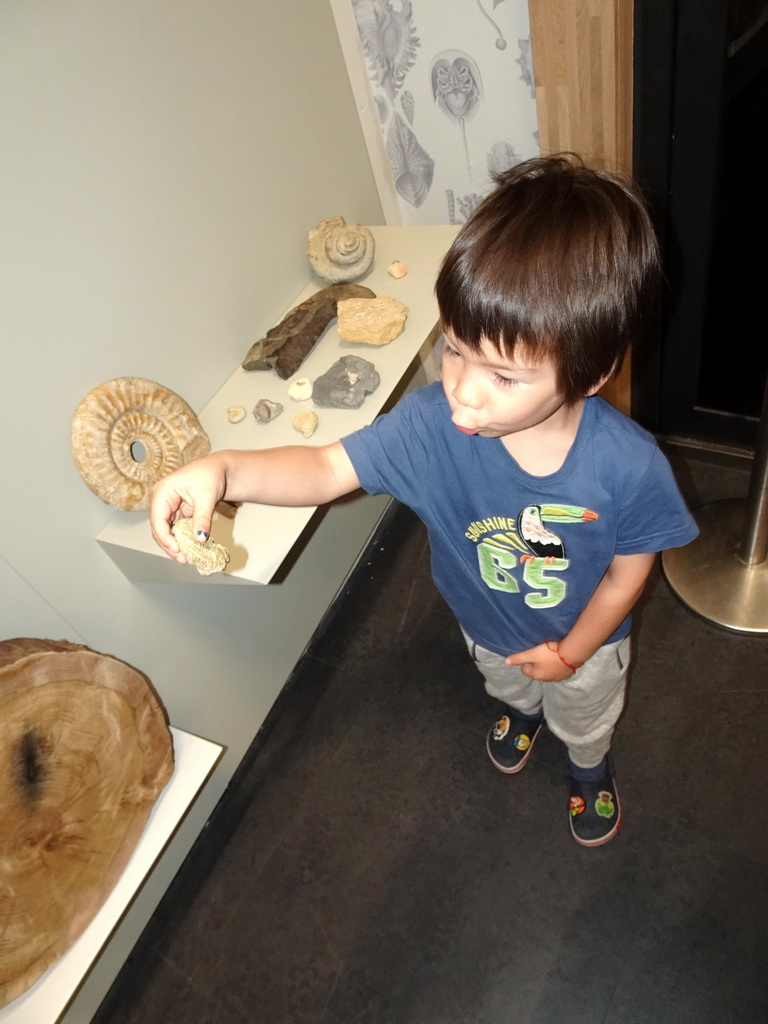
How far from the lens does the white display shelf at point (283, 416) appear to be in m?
1.11

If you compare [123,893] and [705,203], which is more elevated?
[705,203]

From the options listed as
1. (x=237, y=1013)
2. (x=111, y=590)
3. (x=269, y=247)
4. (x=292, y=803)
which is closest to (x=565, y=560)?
(x=111, y=590)

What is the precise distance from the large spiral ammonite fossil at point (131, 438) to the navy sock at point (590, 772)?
0.97 m

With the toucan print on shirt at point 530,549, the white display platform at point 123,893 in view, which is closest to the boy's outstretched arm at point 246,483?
the toucan print on shirt at point 530,549

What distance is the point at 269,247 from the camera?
1395 mm

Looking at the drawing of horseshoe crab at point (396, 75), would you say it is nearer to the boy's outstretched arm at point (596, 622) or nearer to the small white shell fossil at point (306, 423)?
the small white shell fossil at point (306, 423)

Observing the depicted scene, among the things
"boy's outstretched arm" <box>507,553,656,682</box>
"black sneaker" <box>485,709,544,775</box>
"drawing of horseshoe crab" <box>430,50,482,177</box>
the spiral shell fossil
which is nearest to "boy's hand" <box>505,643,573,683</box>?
"boy's outstretched arm" <box>507,553,656,682</box>

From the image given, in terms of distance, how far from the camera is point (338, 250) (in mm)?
1421

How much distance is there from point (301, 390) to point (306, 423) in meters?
0.10

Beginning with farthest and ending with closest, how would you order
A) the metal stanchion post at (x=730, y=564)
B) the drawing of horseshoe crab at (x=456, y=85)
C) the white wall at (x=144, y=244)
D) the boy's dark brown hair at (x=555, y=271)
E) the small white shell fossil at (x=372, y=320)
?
the metal stanchion post at (x=730, y=564)
the drawing of horseshoe crab at (x=456, y=85)
the small white shell fossil at (x=372, y=320)
the white wall at (x=144, y=244)
the boy's dark brown hair at (x=555, y=271)

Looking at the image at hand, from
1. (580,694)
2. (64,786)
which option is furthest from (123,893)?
(580,694)

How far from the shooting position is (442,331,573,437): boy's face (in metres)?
0.70

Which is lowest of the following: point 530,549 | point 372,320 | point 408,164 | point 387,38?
point 530,549

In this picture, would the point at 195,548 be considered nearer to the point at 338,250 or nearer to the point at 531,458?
the point at 531,458
